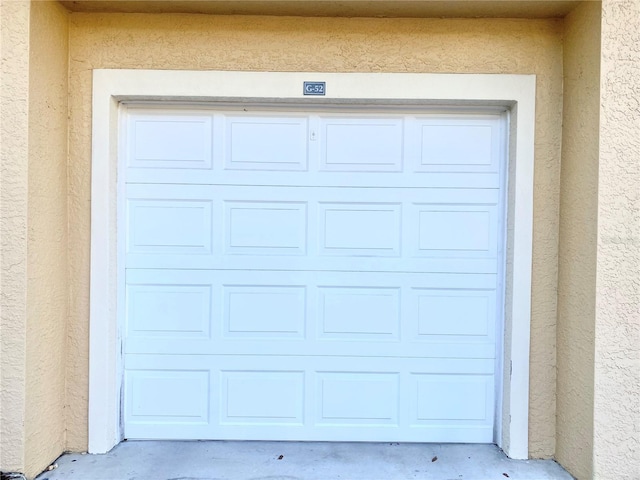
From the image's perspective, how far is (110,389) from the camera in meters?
3.39

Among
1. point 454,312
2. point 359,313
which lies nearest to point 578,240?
point 454,312

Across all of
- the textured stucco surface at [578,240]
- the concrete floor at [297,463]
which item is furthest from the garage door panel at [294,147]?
the concrete floor at [297,463]

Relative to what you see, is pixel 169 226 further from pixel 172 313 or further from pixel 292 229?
pixel 292 229

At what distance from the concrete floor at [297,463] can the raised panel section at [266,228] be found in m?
1.57

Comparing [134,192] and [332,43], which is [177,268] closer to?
[134,192]

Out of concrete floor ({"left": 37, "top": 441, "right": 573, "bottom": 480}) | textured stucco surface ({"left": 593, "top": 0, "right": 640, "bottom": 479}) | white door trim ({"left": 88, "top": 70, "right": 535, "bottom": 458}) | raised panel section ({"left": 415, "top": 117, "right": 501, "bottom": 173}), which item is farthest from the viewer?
raised panel section ({"left": 415, "top": 117, "right": 501, "bottom": 173})

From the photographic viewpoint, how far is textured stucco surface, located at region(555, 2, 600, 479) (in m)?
2.94

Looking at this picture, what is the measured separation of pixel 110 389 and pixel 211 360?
797mm

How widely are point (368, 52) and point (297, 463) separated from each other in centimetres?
315

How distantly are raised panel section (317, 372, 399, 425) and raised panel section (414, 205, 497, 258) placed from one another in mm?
1112

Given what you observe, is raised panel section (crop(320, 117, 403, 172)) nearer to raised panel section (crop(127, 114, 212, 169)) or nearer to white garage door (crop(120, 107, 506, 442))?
white garage door (crop(120, 107, 506, 442))

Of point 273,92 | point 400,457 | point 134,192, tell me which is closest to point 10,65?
point 134,192

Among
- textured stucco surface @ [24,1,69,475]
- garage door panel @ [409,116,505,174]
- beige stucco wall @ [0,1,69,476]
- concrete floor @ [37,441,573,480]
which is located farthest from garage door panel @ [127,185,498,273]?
concrete floor @ [37,441,573,480]

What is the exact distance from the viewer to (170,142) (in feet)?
11.5
